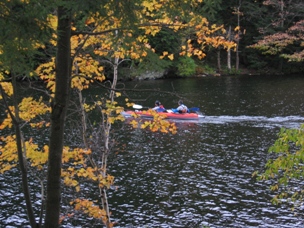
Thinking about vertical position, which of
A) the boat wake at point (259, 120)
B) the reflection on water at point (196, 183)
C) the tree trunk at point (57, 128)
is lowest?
the reflection on water at point (196, 183)

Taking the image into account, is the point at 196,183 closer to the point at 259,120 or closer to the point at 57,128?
the point at 57,128

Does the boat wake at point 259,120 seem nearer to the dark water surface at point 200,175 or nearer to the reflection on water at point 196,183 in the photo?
the dark water surface at point 200,175

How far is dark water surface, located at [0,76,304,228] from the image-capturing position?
1272cm

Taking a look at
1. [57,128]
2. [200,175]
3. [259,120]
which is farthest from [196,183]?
[259,120]

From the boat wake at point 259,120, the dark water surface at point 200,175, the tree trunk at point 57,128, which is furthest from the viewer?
the boat wake at point 259,120

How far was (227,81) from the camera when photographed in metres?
45.8

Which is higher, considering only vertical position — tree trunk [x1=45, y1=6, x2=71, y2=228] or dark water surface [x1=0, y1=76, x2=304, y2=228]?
tree trunk [x1=45, y1=6, x2=71, y2=228]

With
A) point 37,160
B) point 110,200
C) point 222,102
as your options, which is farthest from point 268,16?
point 37,160

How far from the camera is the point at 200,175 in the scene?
1642 cm

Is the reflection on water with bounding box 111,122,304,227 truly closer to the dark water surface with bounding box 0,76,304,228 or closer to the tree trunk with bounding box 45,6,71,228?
the dark water surface with bounding box 0,76,304,228

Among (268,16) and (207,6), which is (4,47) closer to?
(207,6)

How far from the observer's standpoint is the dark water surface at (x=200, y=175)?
12.7 meters

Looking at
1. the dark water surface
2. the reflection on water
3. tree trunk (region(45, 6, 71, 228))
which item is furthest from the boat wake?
tree trunk (region(45, 6, 71, 228))

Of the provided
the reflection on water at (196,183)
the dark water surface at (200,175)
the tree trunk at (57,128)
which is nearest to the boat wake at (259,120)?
the dark water surface at (200,175)
